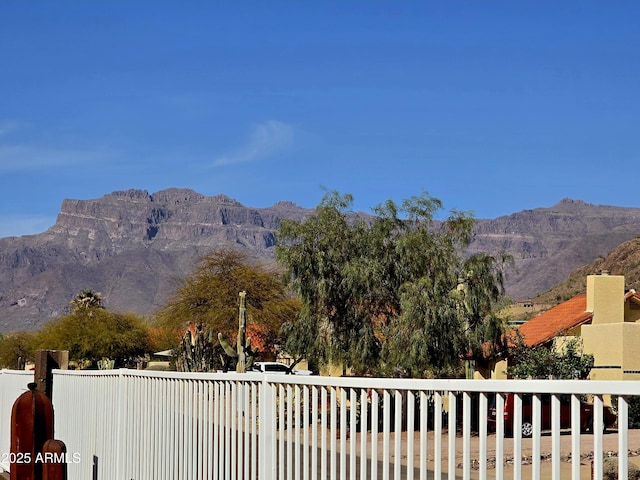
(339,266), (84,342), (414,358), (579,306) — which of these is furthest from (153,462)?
(84,342)

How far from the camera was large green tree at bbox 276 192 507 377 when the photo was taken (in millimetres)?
29844

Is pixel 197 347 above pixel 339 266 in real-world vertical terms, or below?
below

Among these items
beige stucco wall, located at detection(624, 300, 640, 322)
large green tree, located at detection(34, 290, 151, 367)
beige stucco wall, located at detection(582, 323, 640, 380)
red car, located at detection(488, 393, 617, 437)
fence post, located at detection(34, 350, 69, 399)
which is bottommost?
large green tree, located at detection(34, 290, 151, 367)

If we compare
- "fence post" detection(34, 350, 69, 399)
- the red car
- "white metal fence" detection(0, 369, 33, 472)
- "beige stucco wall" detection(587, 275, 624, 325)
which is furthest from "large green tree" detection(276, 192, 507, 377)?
the red car

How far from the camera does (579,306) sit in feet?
137

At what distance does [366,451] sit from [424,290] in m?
24.9

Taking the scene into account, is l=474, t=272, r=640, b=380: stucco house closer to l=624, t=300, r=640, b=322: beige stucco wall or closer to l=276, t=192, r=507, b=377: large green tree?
l=624, t=300, r=640, b=322: beige stucco wall

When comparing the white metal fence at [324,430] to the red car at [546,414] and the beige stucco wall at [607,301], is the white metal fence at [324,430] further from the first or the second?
the beige stucco wall at [607,301]

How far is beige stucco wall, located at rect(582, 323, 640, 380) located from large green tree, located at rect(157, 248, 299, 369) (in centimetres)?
2415

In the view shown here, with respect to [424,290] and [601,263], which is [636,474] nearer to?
[424,290]

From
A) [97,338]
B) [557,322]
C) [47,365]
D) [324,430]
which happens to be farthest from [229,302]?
[324,430]

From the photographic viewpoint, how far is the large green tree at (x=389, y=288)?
29.8 metres

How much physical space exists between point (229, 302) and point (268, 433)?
52.0 metres

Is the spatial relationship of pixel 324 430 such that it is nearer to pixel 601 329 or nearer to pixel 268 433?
pixel 268 433
